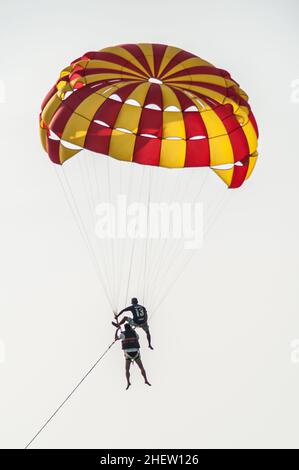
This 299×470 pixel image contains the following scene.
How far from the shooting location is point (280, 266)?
4162 cm

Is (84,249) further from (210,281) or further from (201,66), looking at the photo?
(201,66)

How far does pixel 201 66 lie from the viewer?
2253cm

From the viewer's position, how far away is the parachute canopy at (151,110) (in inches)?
855

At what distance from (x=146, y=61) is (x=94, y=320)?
686 inches

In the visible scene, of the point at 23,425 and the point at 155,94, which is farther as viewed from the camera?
the point at 23,425

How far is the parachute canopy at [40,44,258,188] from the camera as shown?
21719 mm

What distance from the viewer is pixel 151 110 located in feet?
71.3

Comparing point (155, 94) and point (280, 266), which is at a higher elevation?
point (280, 266)
